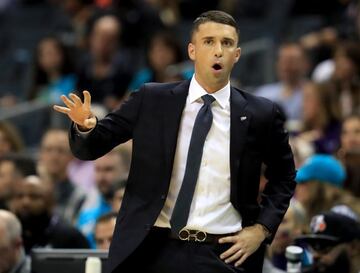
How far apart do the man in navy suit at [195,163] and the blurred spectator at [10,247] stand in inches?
80.0

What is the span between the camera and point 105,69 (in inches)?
497

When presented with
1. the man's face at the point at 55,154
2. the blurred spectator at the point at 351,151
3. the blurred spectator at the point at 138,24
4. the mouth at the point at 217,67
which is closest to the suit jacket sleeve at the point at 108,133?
the mouth at the point at 217,67

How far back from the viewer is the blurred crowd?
7.90 metres

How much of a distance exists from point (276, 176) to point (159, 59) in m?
6.88

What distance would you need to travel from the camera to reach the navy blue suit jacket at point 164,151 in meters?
5.44

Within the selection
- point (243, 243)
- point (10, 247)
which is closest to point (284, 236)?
point (10, 247)

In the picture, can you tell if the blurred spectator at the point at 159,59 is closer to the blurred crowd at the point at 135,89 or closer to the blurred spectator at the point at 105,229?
the blurred crowd at the point at 135,89

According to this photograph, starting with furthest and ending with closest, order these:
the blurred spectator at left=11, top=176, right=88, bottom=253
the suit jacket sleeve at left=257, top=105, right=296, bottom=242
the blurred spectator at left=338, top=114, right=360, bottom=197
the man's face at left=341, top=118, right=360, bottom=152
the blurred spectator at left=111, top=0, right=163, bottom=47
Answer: the blurred spectator at left=111, top=0, right=163, bottom=47 → the man's face at left=341, top=118, right=360, bottom=152 → the blurred spectator at left=338, top=114, right=360, bottom=197 → the blurred spectator at left=11, top=176, right=88, bottom=253 → the suit jacket sleeve at left=257, top=105, right=296, bottom=242

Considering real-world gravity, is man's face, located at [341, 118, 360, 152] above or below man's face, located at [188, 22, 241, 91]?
below

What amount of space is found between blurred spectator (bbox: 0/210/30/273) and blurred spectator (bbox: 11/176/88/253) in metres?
0.74

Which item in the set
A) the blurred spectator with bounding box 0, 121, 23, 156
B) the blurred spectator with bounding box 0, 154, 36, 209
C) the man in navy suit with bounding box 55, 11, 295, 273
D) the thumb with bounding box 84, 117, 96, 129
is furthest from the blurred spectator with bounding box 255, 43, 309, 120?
the thumb with bounding box 84, 117, 96, 129

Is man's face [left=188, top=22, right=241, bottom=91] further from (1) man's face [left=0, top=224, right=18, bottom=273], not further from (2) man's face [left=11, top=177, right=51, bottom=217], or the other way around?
(2) man's face [left=11, top=177, right=51, bottom=217]

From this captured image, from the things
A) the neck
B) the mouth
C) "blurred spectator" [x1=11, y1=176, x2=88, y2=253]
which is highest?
the mouth

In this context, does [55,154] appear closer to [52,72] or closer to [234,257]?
[52,72]
